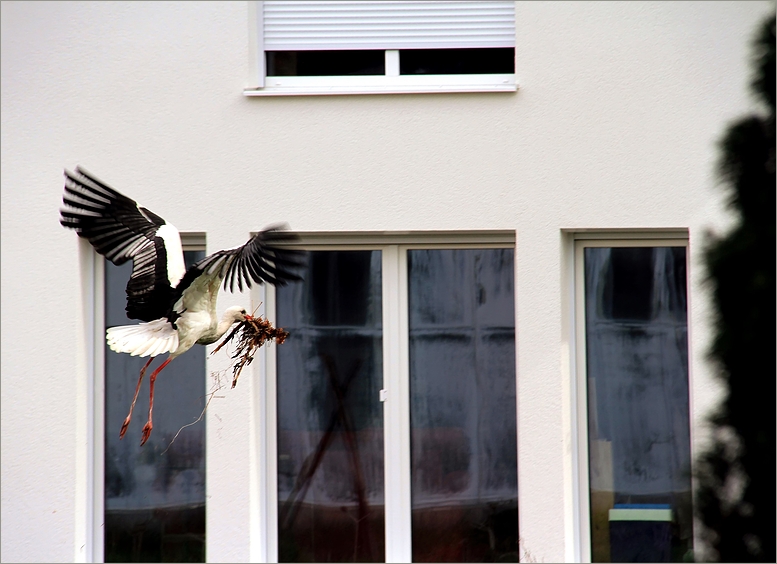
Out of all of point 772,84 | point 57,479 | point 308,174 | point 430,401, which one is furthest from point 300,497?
point 772,84

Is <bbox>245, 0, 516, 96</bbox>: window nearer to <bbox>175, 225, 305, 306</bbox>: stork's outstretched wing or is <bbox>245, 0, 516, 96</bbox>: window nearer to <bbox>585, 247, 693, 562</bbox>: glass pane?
<bbox>585, 247, 693, 562</bbox>: glass pane

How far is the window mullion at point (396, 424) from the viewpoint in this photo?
593cm

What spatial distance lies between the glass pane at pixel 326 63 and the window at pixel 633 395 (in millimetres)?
1470

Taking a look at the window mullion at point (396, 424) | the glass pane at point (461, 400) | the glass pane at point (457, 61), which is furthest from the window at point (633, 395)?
the glass pane at point (457, 61)

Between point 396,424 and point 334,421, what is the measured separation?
13.2 inches

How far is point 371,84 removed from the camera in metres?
5.88

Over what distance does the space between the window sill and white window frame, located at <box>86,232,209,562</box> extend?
90 centimetres

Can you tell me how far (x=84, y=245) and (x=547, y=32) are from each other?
265cm

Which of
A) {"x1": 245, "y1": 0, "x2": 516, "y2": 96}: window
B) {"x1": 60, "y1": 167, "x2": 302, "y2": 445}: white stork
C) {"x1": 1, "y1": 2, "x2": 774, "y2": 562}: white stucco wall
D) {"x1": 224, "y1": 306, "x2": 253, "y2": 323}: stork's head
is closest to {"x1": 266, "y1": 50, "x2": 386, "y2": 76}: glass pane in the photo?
{"x1": 245, "y1": 0, "x2": 516, "y2": 96}: window

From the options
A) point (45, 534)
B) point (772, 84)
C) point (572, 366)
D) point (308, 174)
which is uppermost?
point (308, 174)

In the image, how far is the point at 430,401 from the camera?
5949mm

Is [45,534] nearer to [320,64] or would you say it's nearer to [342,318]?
[342,318]

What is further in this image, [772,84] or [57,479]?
[57,479]

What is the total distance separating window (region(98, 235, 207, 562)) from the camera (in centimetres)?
595
